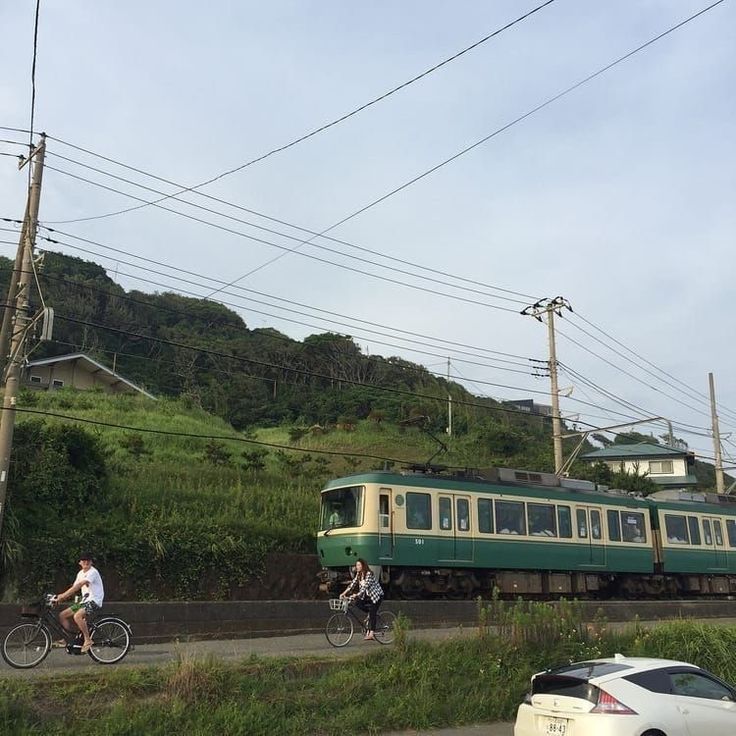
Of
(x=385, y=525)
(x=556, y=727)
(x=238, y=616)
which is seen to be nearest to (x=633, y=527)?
(x=385, y=525)

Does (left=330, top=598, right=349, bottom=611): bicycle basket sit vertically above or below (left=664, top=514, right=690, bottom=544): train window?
below

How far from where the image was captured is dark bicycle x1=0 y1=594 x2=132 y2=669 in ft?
32.1

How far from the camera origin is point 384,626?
43.8ft

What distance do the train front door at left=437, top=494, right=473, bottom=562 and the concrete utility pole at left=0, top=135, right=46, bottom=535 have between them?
376 inches

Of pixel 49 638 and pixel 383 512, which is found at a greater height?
pixel 383 512

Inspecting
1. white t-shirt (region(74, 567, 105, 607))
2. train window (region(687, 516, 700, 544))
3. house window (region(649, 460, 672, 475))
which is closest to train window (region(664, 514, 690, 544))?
train window (region(687, 516, 700, 544))

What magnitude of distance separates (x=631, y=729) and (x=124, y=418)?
2785 centimetres

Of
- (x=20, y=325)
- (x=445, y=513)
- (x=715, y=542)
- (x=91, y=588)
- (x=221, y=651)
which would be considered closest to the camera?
(x=91, y=588)

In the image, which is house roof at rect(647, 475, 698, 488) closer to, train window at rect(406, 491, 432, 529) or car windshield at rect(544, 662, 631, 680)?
train window at rect(406, 491, 432, 529)

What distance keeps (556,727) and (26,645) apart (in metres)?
6.75

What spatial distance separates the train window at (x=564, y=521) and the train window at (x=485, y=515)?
8.81ft

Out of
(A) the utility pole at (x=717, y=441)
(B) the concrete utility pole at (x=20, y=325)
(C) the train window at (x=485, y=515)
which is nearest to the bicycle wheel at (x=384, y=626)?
(C) the train window at (x=485, y=515)

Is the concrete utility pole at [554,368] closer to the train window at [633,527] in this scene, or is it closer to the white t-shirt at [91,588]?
the train window at [633,527]

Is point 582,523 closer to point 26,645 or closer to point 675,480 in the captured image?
point 26,645
